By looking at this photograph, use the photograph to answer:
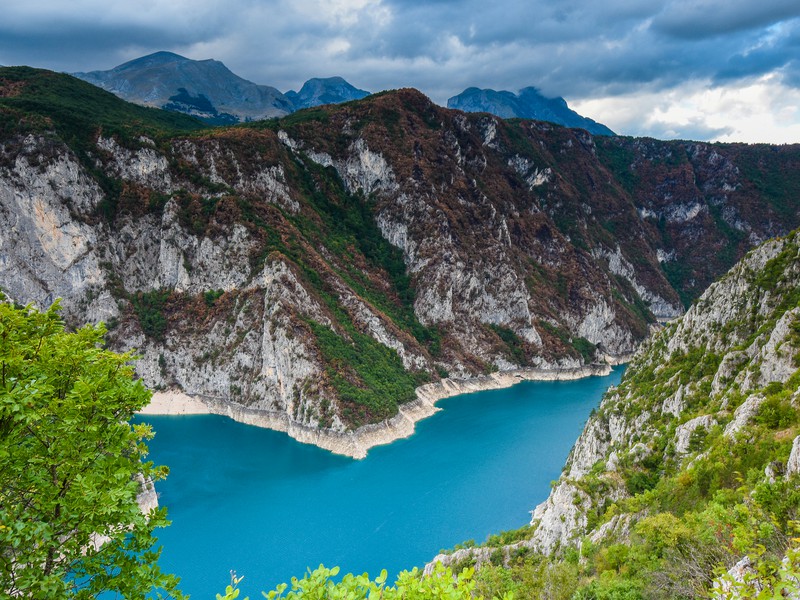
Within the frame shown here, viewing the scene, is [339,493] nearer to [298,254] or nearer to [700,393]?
[700,393]

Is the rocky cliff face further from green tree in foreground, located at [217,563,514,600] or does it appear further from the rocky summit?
the rocky summit

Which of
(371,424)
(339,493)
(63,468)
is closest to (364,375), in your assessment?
(371,424)

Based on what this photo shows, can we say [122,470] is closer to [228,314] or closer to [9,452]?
[9,452]

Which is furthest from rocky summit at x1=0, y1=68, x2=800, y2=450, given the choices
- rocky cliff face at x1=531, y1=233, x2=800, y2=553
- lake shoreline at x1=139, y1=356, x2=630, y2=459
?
rocky cliff face at x1=531, y1=233, x2=800, y2=553

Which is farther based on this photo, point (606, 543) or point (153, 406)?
point (153, 406)

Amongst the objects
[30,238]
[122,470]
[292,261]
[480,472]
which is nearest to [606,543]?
[122,470]

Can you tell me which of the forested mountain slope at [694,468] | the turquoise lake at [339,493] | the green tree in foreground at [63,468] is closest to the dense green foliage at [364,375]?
the turquoise lake at [339,493]

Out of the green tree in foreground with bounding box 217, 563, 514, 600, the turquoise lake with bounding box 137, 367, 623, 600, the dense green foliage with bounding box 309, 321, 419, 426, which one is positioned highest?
the green tree in foreground with bounding box 217, 563, 514, 600
